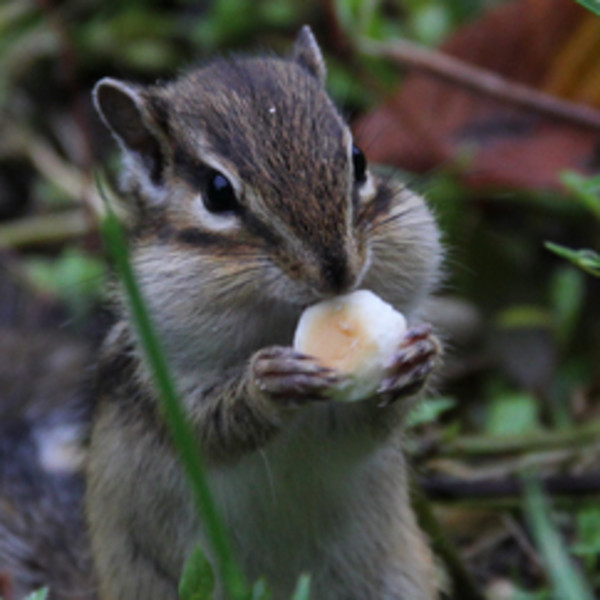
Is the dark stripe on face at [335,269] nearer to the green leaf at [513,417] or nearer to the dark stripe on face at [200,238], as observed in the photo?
the dark stripe on face at [200,238]

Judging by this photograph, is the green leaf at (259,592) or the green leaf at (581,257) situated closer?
the green leaf at (259,592)

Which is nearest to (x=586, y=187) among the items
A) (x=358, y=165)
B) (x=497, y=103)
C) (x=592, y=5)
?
(x=592, y=5)

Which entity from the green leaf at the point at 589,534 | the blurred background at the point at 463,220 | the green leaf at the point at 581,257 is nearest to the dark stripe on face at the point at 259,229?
the green leaf at the point at 581,257

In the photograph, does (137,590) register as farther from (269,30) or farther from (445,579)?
(269,30)

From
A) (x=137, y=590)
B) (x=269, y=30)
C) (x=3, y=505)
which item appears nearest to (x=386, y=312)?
(x=137, y=590)

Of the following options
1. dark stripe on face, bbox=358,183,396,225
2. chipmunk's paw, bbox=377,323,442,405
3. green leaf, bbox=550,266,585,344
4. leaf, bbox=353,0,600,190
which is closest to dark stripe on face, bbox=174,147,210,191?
dark stripe on face, bbox=358,183,396,225

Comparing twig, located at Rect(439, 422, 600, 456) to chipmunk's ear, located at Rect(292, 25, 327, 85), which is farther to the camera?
twig, located at Rect(439, 422, 600, 456)

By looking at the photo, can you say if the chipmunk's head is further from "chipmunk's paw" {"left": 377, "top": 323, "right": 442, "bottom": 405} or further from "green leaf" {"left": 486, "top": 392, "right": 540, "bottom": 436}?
"green leaf" {"left": 486, "top": 392, "right": 540, "bottom": 436}
